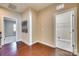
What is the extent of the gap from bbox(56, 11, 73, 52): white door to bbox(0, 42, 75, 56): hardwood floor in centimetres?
13

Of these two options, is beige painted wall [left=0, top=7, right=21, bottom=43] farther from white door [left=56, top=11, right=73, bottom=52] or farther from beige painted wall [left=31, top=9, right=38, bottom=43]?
white door [left=56, top=11, right=73, bottom=52]

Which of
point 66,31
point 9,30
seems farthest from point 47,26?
point 9,30

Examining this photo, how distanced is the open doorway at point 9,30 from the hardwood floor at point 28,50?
4.2 inches

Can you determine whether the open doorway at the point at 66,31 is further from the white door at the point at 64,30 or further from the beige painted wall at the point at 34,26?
the beige painted wall at the point at 34,26

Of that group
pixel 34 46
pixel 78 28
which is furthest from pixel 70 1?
pixel 34 46

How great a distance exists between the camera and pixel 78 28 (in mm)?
1327

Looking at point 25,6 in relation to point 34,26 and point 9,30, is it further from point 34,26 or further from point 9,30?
point 9,30

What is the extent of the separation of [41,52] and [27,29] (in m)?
0.56

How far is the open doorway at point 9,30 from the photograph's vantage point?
4.72 ft

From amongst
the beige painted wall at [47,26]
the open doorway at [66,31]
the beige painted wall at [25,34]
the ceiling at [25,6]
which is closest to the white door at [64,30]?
the open doorway at [66,31]

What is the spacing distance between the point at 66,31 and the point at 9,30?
1.17m

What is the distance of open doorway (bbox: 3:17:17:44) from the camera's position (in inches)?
56.6

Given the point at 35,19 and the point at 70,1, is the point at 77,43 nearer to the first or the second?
the point at 70,1

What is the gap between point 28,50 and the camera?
4.74 ft
